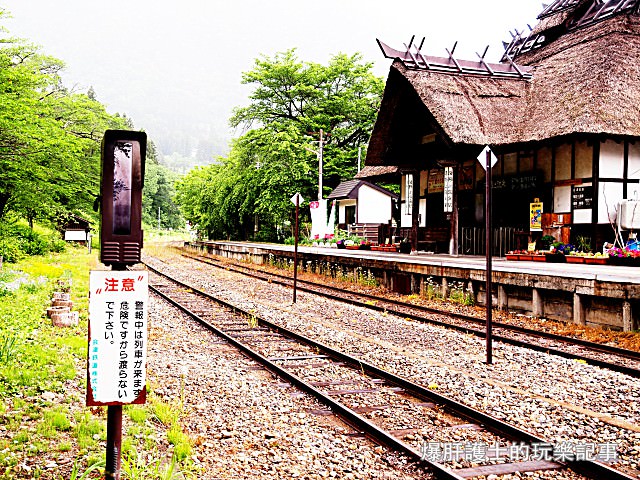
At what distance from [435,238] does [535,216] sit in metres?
3.73

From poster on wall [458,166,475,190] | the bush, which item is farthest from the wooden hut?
the bush

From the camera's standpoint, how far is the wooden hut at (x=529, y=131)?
14477mm

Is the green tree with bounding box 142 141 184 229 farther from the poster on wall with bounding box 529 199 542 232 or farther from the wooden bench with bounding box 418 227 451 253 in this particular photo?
the poster on wall with bounding box 529 199 542 232

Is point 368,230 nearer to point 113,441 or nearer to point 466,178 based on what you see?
point 466,178

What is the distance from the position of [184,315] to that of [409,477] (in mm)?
7963

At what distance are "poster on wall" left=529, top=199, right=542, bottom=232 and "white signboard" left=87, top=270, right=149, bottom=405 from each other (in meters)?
14.4

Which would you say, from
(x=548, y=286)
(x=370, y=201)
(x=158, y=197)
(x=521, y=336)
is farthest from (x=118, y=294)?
(x=158, y=197)

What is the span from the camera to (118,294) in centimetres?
328

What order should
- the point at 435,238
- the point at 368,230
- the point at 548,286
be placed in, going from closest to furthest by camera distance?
1. the point at 548,286
2. the point at 435,238
3. the point at 368,230

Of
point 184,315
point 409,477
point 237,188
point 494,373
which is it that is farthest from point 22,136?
point 237,188

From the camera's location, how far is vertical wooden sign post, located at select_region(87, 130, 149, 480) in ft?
10.7

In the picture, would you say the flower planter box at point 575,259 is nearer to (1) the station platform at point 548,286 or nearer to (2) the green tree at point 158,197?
(1) the station platform at point 548,286

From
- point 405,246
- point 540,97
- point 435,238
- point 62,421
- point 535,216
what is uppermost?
point 540,97

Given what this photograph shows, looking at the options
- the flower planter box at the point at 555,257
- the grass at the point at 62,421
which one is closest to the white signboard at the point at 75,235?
the flower planter box at the point at 555,257
